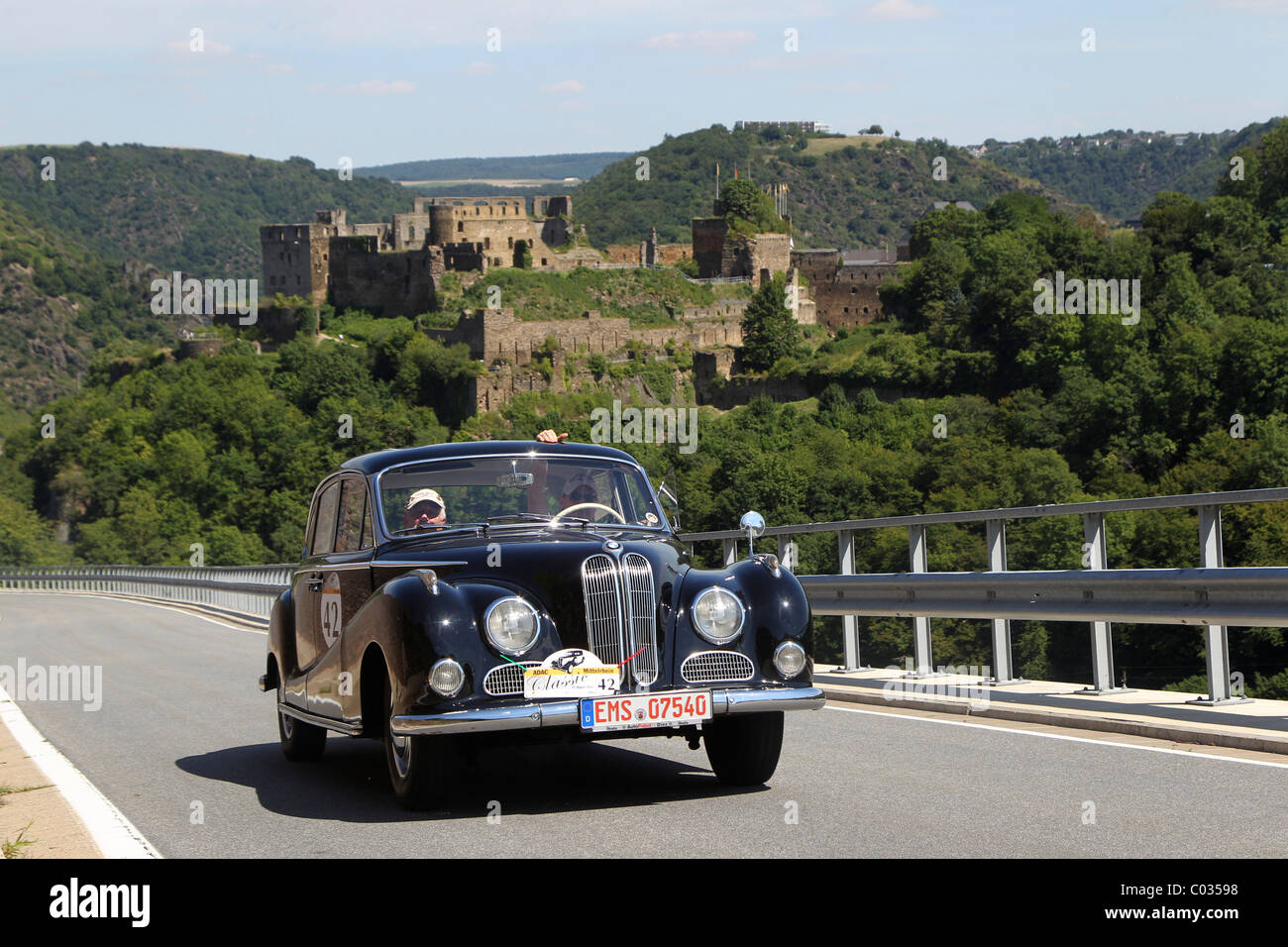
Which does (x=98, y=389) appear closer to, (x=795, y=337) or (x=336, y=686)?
(x=795, y=337)

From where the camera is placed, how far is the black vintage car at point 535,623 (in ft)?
27.3

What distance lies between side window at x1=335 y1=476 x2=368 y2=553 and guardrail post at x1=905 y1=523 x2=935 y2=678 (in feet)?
15.3

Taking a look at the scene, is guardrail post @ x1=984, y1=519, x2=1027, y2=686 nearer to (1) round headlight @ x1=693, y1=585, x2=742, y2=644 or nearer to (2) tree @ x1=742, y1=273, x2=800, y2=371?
(1) round headlight @ x1=693, y1=585, x2=742, y2=644

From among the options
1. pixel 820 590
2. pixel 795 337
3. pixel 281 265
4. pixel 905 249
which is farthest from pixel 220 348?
pixel 820 590

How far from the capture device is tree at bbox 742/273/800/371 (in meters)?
136

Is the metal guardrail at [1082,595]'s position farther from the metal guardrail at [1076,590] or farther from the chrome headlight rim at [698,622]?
the chrome headlight rim at [698,622]

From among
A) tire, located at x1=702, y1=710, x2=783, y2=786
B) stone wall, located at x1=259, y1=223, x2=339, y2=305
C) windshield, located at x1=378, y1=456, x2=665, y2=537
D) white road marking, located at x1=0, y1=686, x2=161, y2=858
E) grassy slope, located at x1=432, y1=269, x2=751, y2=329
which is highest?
stone wall, located at x1=259, y1=223, x2=339, y2=305

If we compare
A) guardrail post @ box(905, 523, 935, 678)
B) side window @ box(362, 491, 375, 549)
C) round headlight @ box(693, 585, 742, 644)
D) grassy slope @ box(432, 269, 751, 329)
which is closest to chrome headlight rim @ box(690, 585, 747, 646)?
round headlight @ box(693, 585, 742, 644)

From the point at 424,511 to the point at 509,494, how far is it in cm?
49

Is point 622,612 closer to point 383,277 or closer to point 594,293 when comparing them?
point 383,277

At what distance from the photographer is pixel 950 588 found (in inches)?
492

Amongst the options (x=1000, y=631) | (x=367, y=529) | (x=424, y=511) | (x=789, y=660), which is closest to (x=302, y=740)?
(x=367, y=529)
